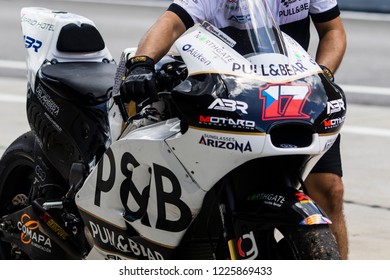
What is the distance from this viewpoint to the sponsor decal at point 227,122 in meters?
3.60

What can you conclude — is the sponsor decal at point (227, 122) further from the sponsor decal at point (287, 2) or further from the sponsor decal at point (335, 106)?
the sponsor decal at point (287, 2)

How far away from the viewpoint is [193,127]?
370 cm

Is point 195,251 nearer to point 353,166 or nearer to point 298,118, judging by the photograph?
point 298,118

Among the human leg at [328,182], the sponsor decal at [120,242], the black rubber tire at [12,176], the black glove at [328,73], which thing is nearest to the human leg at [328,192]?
the human leg at [328,182]

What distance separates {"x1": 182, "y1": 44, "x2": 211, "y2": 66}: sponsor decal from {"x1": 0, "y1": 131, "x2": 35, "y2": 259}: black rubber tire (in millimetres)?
1654

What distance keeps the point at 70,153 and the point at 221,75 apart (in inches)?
56.6

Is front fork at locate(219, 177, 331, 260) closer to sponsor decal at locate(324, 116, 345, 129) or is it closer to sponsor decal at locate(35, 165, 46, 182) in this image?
sponsor decal at locate(324, 116, 345, 129)

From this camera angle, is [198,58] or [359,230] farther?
[359,230]

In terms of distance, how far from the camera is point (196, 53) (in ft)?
12.5

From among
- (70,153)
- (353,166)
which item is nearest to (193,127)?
(70,153)

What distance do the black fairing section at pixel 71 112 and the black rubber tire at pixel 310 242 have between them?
1.43 meters

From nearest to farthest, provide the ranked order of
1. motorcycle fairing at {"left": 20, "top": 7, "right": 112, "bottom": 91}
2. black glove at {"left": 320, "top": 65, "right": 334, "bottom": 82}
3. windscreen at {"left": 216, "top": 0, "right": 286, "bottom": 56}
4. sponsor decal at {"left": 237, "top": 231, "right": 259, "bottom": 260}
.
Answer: sponsor decal at {"left": 237, "top": 231, "right": 259, "bottom": 260} → windscreen at {"left": 216, "top": 0, "right": 286, "bottom": 56} → black glove at {"left": 320, "top": 65, "right": 334, "bottom": 82} → motorcycle fairing at {"left": 20, "top": 7, "right": 112, "bottom": 91}

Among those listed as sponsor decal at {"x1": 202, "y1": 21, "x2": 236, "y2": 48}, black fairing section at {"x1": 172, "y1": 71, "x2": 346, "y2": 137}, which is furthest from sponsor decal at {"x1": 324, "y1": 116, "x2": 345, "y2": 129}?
sponsor decal at {"x1": 202, "y1": 21, "x2": 236, "y2": 48}

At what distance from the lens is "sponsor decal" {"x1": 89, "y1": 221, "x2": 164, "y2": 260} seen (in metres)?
4.11
